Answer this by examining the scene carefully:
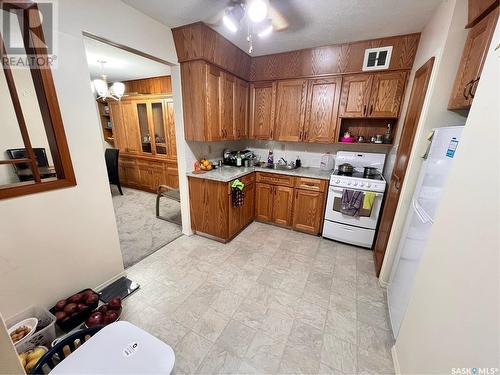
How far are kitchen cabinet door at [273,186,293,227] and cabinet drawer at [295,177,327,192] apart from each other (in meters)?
0.15

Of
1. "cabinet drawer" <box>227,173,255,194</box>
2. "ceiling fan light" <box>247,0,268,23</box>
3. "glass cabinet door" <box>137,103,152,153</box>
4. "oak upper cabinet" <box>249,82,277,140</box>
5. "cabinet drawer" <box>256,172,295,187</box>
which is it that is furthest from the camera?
"glass cabinet door" <box>137,103,152,153</box>

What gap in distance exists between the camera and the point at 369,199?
2.36 m

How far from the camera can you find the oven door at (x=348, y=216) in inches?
94.7

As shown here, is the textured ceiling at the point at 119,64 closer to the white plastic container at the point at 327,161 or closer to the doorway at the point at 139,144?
the doorway at the point at 139,144

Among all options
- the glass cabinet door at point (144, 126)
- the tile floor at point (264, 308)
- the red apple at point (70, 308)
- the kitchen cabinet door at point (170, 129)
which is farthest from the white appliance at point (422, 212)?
the glass cabinet door at point (144, 126)

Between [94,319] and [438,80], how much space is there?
305 centimetres

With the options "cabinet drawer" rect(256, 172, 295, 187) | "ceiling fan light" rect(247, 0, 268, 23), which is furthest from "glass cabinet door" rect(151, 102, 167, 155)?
"ceiling fan light" rect(247, 0, 268, 23)

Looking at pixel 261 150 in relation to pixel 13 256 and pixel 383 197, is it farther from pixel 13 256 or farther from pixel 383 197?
pixel 13 256

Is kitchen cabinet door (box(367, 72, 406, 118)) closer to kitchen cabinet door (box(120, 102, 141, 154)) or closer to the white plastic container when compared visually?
the white plastic container

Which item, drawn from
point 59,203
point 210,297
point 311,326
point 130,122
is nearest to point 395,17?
point 311,326

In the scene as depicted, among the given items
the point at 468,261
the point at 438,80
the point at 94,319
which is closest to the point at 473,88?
the point at 438,80

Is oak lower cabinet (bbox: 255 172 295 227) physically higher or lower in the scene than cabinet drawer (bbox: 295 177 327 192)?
lower

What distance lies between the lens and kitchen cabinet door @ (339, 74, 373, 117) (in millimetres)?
2471

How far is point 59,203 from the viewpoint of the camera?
148 cm
